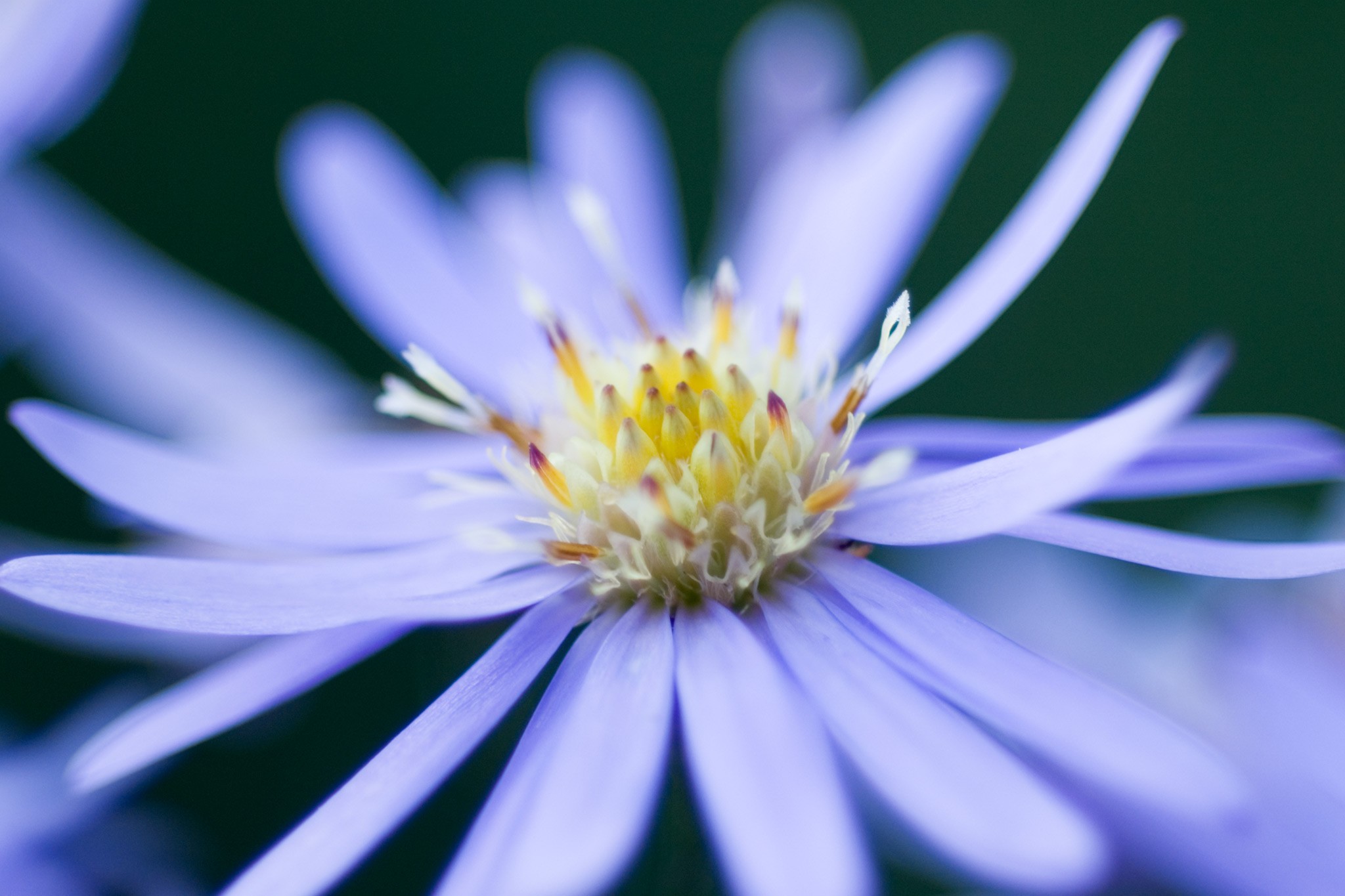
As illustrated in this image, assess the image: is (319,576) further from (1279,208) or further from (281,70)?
(1279,208)

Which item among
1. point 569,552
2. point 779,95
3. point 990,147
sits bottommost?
point 569,552

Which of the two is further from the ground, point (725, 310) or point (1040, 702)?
point (725, 310)

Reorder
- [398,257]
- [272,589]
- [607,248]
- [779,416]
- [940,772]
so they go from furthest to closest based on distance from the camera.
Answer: [398,257] → [607,248] → [779,416] → [272,589] → [940,772]

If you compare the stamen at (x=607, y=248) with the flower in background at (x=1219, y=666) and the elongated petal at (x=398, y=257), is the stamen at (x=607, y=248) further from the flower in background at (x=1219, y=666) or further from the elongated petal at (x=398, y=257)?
the flower in background at (x=1219, y=666)

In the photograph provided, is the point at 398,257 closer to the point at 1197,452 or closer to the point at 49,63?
the point at 49,63

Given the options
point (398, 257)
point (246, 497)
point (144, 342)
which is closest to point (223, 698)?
point (246, 497)

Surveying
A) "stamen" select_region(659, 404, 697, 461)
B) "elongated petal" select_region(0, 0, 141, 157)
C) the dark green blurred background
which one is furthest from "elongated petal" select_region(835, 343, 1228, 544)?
the dark green blurred background
